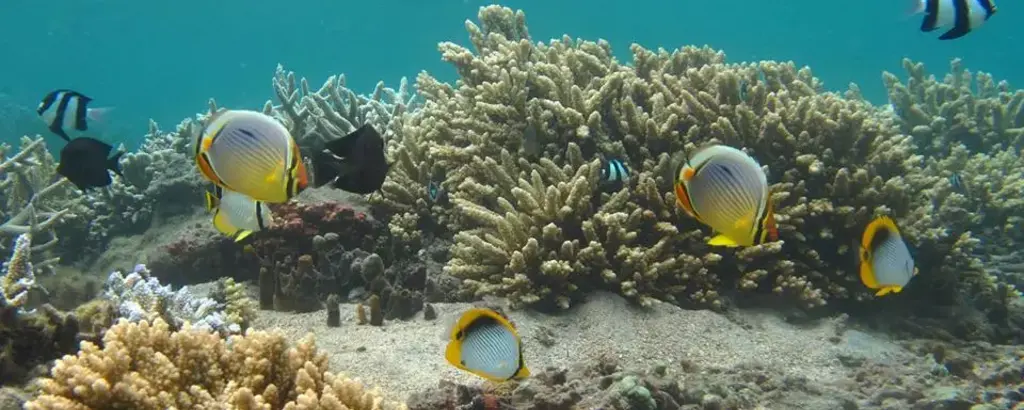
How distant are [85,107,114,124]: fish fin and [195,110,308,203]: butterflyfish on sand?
4.36 m

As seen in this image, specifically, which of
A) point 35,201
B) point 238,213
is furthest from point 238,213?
point 35,201

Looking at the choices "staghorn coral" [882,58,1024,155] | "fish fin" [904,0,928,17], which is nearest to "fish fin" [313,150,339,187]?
"fish fin" [904,0,928,17]

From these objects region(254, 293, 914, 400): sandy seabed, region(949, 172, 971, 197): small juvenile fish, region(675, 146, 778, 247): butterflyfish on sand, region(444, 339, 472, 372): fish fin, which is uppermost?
region(949, 172, 971, 197): small juvenile fish

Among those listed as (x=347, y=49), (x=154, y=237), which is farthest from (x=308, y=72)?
(x=154, y=237)

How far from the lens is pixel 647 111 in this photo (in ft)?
20.0

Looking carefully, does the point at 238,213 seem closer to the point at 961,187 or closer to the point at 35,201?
the point at 35,201

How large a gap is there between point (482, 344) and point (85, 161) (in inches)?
156

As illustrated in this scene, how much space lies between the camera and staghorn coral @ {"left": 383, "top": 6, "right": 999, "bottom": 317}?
4.86 meters

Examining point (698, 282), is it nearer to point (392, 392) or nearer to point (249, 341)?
point (392, 392)

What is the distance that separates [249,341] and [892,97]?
10.6m

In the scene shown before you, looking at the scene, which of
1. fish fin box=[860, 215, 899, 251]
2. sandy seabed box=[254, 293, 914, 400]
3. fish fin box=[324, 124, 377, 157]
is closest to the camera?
fish fin box=[860, 215, 899, 251]

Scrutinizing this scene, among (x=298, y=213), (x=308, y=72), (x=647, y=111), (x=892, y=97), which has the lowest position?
(x=298, y=213)

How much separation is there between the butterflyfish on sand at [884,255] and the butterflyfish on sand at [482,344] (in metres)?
1.83

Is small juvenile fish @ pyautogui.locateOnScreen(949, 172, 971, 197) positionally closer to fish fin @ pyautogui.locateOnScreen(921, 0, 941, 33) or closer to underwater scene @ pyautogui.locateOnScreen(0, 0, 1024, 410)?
underwater scene @ pyautogui.locateOnScreen(0, 0, 1024, 410)
